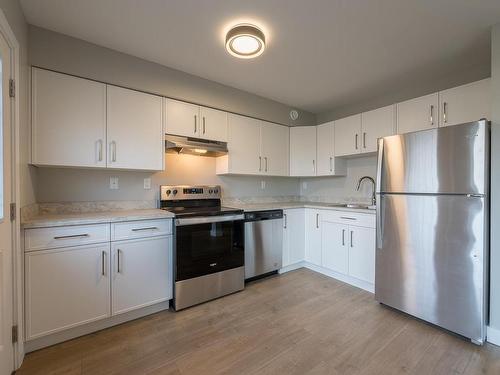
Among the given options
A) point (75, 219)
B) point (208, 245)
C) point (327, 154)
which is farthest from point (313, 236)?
point (75, 219)

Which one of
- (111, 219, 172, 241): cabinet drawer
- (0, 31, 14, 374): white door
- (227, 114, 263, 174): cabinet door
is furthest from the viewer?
(227, 114, 263, 174): cabinet door

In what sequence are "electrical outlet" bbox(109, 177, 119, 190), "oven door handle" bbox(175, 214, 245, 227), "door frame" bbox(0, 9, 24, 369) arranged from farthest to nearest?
"electrical outlet" bbox(109, 177, 119, 190), "oven door handle" bbox(175, 214, 245, 227), "door frame" bbox(0, 9, 24, 369)

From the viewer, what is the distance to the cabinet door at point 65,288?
164 cm

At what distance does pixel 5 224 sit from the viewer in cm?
136

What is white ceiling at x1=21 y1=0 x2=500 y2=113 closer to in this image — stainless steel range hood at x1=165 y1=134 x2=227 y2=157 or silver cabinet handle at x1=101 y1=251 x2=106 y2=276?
stainless steel range hood at x1=165 y1=134 x2=227 y2=157

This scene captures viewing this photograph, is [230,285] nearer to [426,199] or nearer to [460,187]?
[426,199]

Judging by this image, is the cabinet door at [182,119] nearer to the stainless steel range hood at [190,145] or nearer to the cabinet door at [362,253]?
the stainless steel range hood at [190,145]

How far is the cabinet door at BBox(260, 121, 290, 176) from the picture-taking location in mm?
3326

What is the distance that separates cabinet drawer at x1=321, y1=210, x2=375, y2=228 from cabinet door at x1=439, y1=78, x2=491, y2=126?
1194 millimetres

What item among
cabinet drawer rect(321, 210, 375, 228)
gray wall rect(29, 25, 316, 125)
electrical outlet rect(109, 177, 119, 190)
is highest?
gray wall rect(29, 25, 316, 125)

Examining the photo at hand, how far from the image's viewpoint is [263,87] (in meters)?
2.95

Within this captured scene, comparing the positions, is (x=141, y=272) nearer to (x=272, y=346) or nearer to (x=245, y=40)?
(x=272, y=346)

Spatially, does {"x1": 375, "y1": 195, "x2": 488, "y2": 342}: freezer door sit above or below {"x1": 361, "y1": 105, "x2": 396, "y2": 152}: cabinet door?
below

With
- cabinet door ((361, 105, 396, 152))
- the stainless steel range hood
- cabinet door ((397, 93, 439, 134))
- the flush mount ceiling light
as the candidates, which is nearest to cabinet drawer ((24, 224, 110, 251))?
the stainless steel range hood
